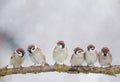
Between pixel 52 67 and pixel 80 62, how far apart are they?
15 centimetres

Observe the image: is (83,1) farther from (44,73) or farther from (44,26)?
(44,73)

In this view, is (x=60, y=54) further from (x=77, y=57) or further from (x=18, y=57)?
(x=18, y=57)

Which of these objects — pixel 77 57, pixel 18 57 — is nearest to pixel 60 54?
pixel 77 57

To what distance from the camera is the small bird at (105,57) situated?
2639 millimetres

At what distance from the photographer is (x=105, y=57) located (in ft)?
8.68

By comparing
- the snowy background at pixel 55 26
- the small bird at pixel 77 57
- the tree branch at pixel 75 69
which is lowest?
the tree branch at pixel 75 69

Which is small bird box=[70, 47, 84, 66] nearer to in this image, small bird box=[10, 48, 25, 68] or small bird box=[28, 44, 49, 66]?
small bird box=[28, 44, 49, 66]

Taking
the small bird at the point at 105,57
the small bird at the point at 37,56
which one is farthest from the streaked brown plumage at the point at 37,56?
the small bird at the point at 105,57

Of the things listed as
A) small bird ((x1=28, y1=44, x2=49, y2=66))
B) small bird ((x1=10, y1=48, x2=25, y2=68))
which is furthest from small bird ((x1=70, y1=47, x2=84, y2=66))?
small bird ((x1=10, y1=48, x2=25, y2=68))

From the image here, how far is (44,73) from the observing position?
266 cm

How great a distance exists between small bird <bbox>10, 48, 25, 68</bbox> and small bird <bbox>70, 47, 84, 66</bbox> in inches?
10.3

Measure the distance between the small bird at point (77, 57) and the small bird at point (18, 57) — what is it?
0.26 meters

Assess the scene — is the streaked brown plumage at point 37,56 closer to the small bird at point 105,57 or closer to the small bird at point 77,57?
the small bird at point 77,57

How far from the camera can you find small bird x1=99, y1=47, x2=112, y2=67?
8.66 ft
